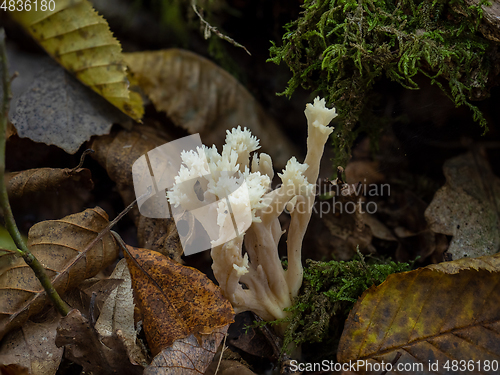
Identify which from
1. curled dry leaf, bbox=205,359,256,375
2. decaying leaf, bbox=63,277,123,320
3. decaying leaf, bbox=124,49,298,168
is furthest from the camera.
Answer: decaying leaf, bbox=124,49,298,168

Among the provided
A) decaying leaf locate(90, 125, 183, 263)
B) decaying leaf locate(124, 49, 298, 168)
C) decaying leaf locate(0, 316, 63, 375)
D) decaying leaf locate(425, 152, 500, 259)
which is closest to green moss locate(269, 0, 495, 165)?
decaying leaf locate(425, 152, 500, 259)

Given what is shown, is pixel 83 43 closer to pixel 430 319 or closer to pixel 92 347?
pixel 92 347

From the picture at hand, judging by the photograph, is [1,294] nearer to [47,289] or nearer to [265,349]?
[47,289]

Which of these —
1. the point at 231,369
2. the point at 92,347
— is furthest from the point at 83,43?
the point at 231,369

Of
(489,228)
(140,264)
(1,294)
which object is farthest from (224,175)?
(489,228)

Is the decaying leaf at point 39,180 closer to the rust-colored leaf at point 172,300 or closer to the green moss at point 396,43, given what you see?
the rust-colored leaf at point 172,300

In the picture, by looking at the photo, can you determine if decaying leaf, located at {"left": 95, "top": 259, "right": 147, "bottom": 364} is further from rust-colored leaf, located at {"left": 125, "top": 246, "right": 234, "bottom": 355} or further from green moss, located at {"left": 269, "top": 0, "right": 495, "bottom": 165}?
green moss, located at {"left": 269, "top": 0, "right": 495, "bottom": 165}
